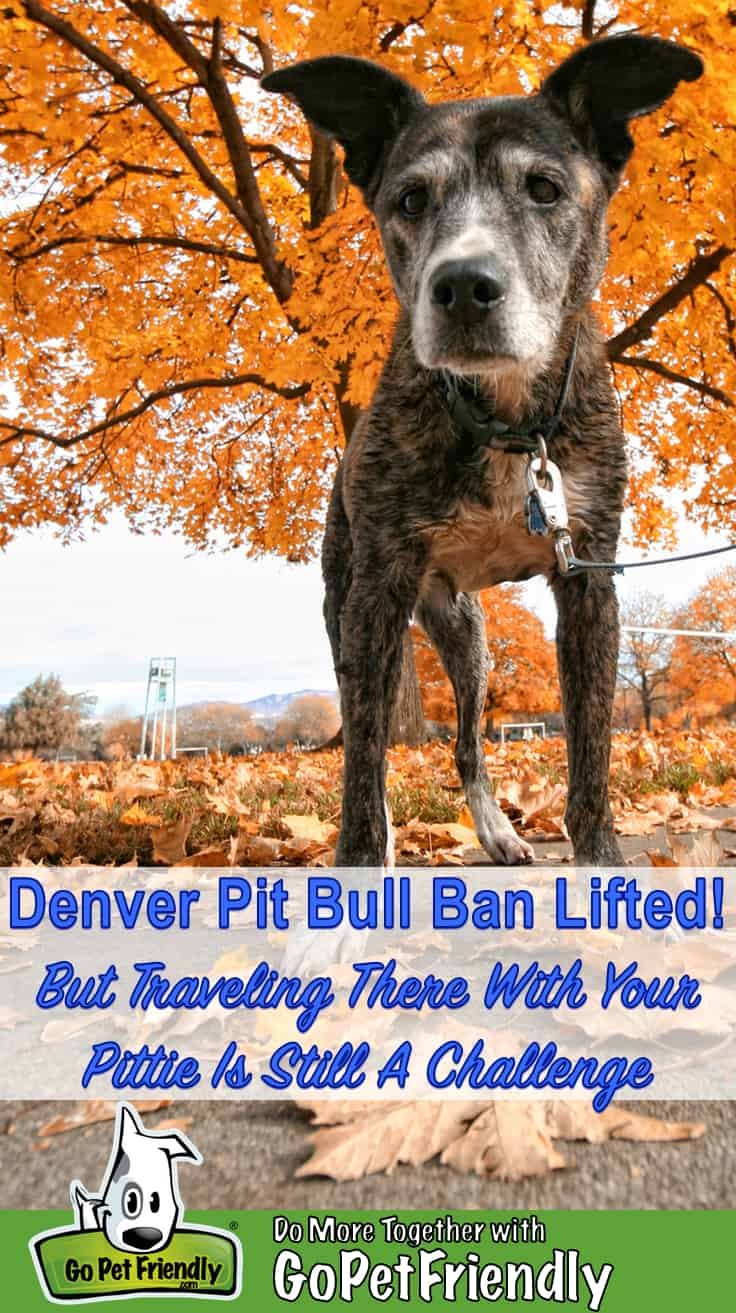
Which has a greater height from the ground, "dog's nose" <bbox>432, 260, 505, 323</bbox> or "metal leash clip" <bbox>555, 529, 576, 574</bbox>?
"dog's nose" <bbox>432, 260, 505, 323</bbox>

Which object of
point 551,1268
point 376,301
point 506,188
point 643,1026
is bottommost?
point 551,1268

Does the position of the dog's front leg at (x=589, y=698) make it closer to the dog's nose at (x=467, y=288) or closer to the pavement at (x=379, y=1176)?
the dog's nose at (x=467, y=288)

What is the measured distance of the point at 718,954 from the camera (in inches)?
89.6

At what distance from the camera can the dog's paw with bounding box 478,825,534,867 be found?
12.2ft

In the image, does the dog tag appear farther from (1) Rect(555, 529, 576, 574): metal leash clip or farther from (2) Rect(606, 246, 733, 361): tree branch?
(2) Rect(606, 246, 733, 361): tree branch

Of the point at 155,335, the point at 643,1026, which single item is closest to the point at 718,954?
the point at 643,1026

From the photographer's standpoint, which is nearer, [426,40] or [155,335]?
[426,40]

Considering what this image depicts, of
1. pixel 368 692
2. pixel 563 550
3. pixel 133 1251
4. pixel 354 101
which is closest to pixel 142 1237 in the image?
pixel 133 1251

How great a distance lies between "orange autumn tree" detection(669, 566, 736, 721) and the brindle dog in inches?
1455

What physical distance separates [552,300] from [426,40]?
4.61 metres

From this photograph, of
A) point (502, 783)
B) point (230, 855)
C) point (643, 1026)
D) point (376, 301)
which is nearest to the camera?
point (643, 1026)

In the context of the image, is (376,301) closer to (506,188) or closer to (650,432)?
(506,188)

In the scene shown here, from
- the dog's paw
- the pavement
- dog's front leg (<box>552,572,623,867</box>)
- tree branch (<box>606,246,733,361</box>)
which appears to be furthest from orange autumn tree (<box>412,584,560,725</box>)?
the pavement

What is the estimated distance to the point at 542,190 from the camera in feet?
Answer: 8.18
